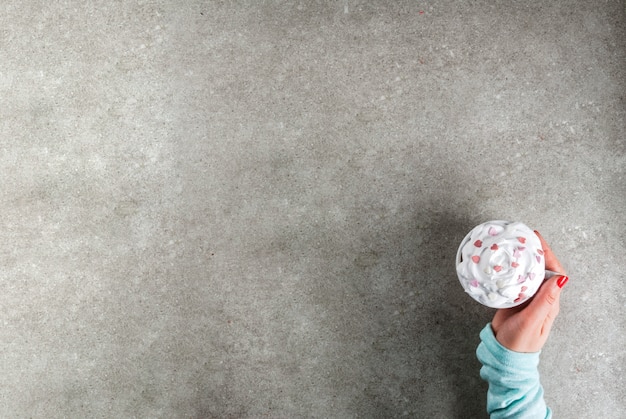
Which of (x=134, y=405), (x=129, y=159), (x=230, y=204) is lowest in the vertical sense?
(x=134, y=405)

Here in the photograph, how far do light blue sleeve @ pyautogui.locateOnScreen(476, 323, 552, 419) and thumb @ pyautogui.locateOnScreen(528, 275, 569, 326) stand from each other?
13 cm

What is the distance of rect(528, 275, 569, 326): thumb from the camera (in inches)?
57.5

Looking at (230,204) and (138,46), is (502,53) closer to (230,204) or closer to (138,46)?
(230,204)

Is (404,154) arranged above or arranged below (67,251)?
above

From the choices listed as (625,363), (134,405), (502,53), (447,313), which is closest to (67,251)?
(134,405)

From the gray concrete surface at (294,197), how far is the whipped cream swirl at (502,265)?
0.31 metres

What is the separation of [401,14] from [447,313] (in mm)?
1126

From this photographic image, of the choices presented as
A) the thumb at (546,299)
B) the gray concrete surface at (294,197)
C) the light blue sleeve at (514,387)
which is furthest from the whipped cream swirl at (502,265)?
the gray concrete surface at (294,197)

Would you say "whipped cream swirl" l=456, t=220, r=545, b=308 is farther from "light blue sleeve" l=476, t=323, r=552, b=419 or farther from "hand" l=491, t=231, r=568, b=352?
"light blue sleeve" l=476, t=323, r=552, b=419

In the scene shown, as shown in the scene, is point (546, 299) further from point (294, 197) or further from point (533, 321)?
point (294, 197)

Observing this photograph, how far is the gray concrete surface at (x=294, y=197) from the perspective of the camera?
173cm

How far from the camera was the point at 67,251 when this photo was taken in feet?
5.80

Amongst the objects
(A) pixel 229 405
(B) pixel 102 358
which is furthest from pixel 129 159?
(A) pixel 229 405

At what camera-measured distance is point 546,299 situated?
57.7 inches
